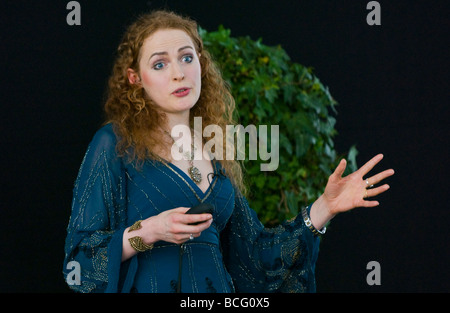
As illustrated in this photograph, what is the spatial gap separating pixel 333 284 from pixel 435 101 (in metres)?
1.23

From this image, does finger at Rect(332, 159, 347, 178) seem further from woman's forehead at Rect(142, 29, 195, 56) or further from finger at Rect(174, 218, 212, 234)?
woman's forehead at Rect(142, 29, 195, 56)

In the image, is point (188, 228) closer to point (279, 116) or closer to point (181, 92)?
point (181, 92)

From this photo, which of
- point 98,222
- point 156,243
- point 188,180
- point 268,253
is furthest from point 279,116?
point 98,222

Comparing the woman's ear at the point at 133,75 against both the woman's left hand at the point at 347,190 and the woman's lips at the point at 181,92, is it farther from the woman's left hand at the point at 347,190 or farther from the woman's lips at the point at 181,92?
the woman's left hand at the point at 347,190

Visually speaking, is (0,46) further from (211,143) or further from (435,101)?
(435,101)

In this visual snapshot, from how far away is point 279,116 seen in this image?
287cm

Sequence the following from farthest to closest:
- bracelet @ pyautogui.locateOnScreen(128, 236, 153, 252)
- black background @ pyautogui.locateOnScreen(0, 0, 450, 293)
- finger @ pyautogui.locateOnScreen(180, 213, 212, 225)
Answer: black background @ pyautogui.locateOnScreen(0, 0, 450, 293)
bracelet @ pyautogui.locateOnScreen(128, 236, 153, 252)
finger @ pyautogui.locateOnScreen(180, 213, 212, 225)

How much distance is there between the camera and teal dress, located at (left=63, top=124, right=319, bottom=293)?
5.85 ft

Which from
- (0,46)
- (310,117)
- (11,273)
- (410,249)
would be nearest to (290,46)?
(310,117)

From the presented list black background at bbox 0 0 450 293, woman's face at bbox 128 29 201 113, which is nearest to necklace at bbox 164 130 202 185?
woman's face at bbox 128 29 201 113

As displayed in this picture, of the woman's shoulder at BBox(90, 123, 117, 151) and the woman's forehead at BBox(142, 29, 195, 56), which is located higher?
the woman's forehead at BBox(142, 29, 195, 56)

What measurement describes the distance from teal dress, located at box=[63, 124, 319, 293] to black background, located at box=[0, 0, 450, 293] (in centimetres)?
150

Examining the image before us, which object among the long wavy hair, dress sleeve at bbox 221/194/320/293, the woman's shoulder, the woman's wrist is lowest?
dress sleeve at bbox 221/194/320/293
